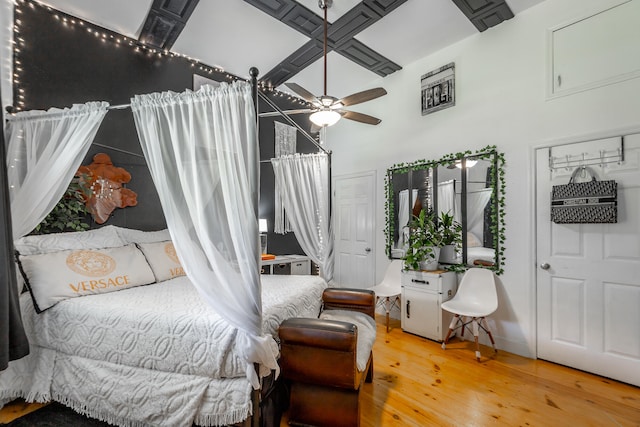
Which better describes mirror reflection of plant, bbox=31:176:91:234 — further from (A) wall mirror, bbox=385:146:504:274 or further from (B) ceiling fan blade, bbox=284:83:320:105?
(A) wall mirror, bbox=385:146:504:274

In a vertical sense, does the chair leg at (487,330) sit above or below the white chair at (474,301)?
below

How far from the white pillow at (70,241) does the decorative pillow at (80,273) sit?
3.5 inches

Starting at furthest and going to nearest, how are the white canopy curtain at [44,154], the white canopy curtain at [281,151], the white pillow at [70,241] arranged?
the white canopy curtain at [281,151], the white pillow at [70,241], the white canopy curtain at [44,154]

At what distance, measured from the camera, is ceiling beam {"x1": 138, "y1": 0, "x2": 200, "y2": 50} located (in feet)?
9.04

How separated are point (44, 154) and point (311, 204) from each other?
2466 mm

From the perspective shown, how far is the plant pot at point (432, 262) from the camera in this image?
11.3 feet

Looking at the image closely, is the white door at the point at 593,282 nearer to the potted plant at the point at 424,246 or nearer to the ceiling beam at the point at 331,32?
the potted plant at the point at 424,246

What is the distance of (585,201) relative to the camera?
2531 mm

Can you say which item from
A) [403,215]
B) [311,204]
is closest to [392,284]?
[403,215]

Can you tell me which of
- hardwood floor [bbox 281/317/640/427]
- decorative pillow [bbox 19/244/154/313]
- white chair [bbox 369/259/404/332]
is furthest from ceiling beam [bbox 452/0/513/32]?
decorative pillow [bbox 19/244/154/313]

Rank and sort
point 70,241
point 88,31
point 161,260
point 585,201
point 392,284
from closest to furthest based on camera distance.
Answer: point 70,241 → point 585,201 → point 161,260 → point 88,31 → point 392,284

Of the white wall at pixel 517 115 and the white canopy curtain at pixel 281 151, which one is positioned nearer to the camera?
the white wall at pixel 517 115

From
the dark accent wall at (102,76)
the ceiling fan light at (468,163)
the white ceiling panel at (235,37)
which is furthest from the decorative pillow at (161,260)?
the ceiling fan light at (468,163)

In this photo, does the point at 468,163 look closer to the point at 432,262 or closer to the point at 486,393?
the point at 432,262
